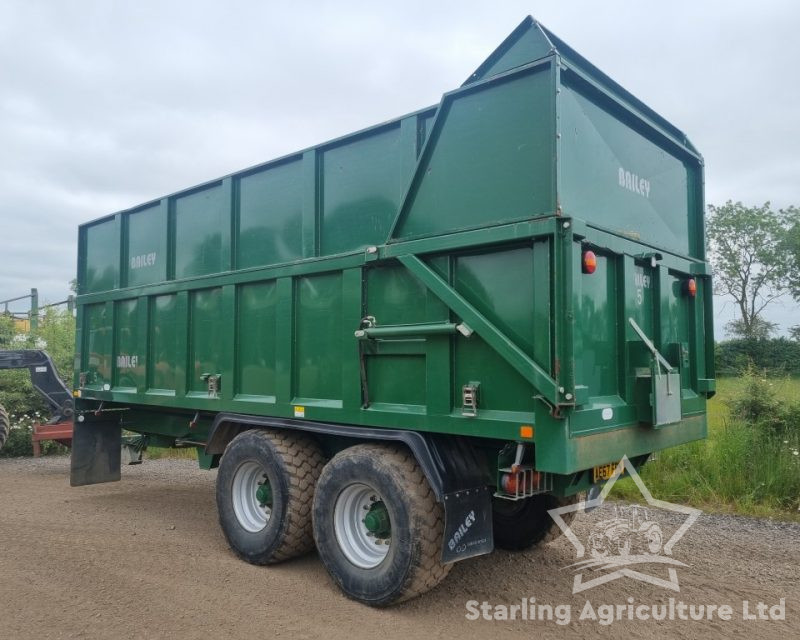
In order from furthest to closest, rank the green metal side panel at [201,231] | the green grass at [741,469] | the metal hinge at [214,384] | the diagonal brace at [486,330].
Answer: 1. the green grass at [741,469]
2. the green metal side panel at [201,231]
3. the metal hinge at [214,384]
4. the diagonal brace at [486,330]

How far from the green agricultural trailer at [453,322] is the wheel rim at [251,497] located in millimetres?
18

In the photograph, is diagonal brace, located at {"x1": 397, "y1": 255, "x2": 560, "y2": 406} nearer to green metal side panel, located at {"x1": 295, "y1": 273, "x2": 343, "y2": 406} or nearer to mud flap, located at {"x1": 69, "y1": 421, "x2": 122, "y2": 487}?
green metal side panel, located at {"x1": 295, "y1": 273, "x2": 343, "y2": 406}

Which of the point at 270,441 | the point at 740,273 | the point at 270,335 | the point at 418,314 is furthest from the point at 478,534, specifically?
the point at 740,273

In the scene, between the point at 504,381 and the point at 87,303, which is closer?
the point at 504,381

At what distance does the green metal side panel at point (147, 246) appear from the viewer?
6633 mm

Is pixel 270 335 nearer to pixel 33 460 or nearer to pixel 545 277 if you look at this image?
pixel 545 277

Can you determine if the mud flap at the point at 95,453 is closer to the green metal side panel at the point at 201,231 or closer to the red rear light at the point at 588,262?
the green metal side panel at the point at 201,231

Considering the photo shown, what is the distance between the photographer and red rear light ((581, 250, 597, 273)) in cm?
374

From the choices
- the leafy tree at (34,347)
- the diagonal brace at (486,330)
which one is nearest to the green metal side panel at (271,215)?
the diagonal brace at (486,330)

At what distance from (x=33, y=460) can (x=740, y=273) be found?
38.0 m

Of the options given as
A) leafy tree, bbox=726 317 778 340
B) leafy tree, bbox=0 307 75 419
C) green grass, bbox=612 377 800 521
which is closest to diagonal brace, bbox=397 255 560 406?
green grass, bbox=612 377 800 521

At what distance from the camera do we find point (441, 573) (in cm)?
405

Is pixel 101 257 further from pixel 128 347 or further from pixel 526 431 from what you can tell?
pixel 526 431

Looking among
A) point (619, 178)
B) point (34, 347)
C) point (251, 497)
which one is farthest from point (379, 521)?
point (34, 347)
